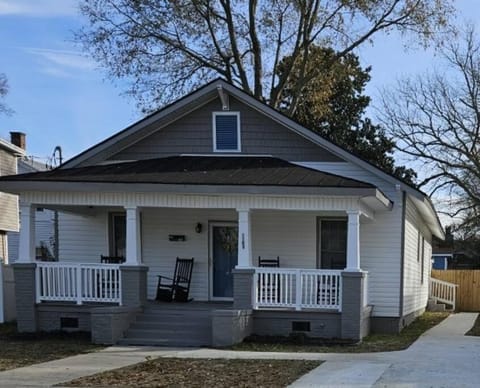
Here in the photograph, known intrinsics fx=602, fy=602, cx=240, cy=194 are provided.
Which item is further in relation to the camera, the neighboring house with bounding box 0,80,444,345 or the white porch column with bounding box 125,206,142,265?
the white porch column with bounding box 125,206,142,265

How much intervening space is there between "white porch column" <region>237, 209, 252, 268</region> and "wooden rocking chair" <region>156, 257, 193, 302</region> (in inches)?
103

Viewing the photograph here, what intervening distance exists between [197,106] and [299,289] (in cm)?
529

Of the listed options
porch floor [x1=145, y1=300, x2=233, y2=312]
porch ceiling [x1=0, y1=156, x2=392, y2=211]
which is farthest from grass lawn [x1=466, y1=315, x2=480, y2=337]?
porch floor [x1=145, y1=300, x2=233, y2=312]

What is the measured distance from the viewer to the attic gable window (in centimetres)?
1471

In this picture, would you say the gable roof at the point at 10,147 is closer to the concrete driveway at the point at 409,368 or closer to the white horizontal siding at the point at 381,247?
the white horizontal siding at the point at 381,247

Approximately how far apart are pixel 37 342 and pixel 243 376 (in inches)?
211

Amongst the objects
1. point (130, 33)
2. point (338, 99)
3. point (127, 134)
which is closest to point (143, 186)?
point (127, 134)

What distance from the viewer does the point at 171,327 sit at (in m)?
12.2

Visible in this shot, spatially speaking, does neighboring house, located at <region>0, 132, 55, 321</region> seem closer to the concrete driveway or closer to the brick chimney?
the brick chimney

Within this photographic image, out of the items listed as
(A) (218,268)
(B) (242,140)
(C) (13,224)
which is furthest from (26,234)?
(C) (13,224)

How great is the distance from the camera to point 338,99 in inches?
1276

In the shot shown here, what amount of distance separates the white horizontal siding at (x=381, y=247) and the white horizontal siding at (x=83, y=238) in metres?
5.70

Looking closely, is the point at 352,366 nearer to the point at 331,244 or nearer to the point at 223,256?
the point at 331,244

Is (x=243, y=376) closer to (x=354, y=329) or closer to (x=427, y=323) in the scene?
(x=354, y=329)
